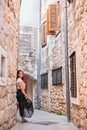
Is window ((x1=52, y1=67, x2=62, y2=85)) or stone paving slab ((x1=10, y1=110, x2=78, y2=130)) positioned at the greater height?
window ((x1=52, y1=67, x2=62, y2=85))

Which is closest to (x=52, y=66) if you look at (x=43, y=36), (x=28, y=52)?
(x=43, y=36)

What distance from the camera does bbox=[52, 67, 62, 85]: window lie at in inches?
320

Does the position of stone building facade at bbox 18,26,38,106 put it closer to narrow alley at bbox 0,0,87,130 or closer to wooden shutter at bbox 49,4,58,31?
narrow alley at bbox 0,0,87,130

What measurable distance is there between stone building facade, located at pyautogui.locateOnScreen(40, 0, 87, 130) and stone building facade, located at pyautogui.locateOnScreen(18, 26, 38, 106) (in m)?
0.74

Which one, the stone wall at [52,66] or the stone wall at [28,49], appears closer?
the stone wall at [52,66]

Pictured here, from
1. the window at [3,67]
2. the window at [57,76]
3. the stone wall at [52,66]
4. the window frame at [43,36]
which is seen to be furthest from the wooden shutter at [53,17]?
the window at [3,67]

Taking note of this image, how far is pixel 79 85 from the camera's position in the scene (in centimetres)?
452

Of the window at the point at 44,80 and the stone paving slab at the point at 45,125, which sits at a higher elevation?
the window at the point at 44,80

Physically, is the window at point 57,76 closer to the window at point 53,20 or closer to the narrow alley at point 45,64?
the narrow alley at point 45,64

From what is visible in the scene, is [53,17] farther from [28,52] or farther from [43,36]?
[28,52]

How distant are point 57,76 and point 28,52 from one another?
374 centimetres

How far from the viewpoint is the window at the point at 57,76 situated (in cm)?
812

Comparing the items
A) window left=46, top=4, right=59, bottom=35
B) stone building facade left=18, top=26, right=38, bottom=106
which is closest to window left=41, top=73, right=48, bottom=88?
stone building facade left=18, top=26, right=38, bottom=106

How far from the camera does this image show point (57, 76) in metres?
8.48
